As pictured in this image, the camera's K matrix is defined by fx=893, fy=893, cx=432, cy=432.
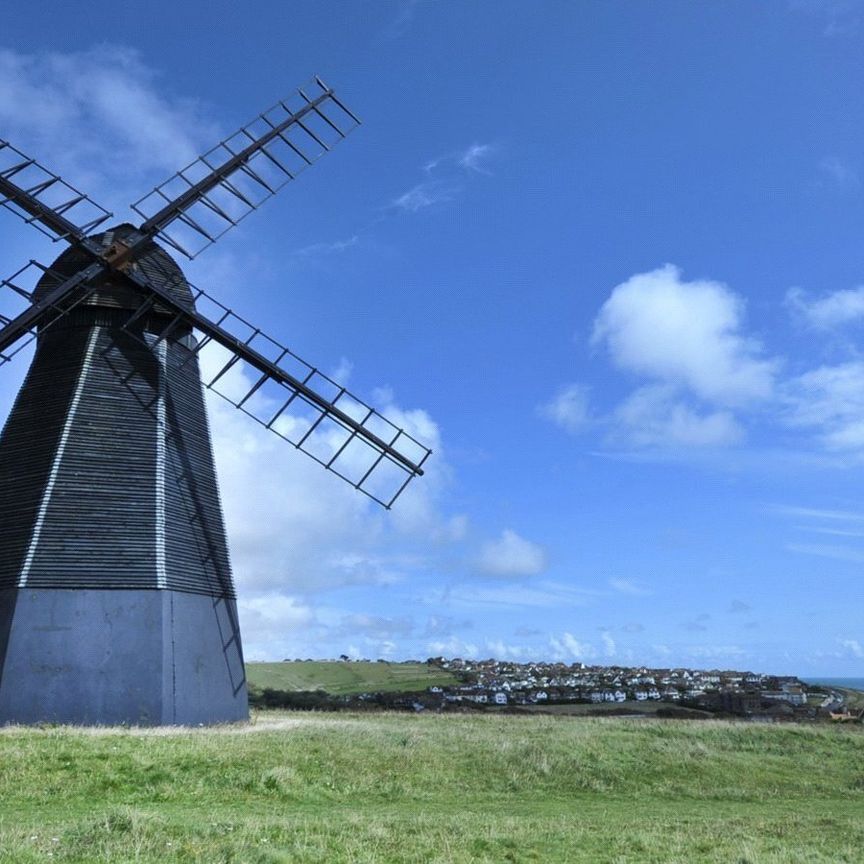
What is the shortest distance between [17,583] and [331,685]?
170 ft

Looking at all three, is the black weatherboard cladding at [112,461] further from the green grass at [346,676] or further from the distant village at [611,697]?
the green grass at [346,676]

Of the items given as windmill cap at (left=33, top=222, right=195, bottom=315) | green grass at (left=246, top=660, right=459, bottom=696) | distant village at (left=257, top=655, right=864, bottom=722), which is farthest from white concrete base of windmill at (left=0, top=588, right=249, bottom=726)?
green grass at (left=246, top=660, right=459, bottom=696)

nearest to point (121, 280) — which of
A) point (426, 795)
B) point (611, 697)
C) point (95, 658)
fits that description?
point (95, 658)

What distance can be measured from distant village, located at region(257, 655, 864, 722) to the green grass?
377cm

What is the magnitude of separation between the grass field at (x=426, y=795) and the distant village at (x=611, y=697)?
14.2 m

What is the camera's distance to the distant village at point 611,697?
41.7 m

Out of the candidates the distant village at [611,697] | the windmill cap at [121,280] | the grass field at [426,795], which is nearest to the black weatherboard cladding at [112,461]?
the windmill cap at [121,280]

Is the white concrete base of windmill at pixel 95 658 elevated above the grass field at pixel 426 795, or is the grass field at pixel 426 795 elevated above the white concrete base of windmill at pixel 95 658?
the white concrete base of windmill at pixel 95 658

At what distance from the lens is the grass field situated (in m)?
12.0

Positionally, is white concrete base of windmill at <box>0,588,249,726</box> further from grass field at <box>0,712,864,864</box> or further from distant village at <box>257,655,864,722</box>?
distant village at <box>257,655,864,722</box>

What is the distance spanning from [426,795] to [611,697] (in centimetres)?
3899

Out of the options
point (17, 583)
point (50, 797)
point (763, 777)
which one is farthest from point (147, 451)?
point (763, 777)

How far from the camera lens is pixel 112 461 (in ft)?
82.2

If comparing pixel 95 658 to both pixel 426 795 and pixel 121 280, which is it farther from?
pixel 121 280
